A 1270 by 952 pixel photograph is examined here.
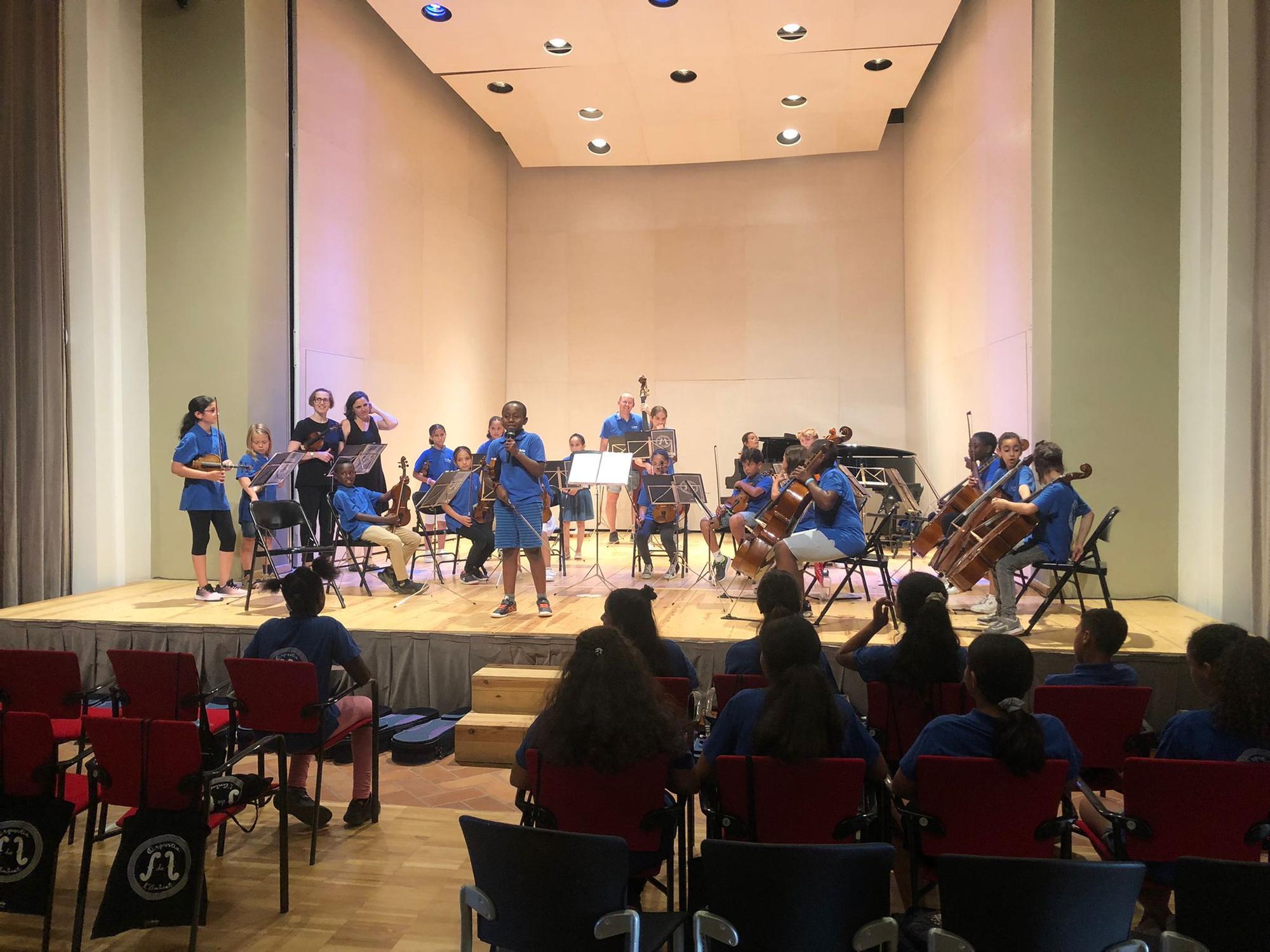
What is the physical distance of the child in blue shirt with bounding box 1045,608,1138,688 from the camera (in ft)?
10.9

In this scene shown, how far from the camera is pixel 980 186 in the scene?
8.80 metres

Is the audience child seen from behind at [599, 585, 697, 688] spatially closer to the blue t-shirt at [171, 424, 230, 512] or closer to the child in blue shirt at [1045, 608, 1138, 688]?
the child in blue shirt at [1045, 608, 1138, 688]

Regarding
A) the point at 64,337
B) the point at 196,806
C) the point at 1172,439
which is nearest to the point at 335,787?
the point at 196,806

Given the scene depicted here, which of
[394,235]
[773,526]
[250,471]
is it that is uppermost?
[394,235]

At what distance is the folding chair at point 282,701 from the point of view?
141 inches

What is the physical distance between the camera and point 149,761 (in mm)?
2807

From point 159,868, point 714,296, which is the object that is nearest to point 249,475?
point 159,868

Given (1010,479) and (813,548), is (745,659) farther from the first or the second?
(1010,479)

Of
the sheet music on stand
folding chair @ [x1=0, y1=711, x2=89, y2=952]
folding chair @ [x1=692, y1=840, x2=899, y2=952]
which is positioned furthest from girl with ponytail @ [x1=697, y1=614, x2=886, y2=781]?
the sheet music on stand

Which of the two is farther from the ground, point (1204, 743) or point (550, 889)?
point (1204, 743)

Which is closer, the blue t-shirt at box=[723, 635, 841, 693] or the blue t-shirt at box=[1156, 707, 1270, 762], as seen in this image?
the blue t-shirt at box=[1156, 707, 1270, 762]

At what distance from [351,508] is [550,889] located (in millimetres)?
5644

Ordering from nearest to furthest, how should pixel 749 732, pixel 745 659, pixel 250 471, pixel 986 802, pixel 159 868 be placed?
pixel 986 802
pixel 749 732
pixel 159 868
pixel 745 659
pixel 250 471

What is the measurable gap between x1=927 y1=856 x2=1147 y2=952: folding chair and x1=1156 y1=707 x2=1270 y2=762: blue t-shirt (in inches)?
35.2
